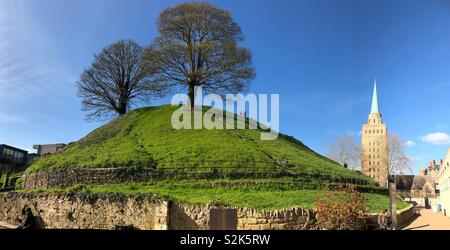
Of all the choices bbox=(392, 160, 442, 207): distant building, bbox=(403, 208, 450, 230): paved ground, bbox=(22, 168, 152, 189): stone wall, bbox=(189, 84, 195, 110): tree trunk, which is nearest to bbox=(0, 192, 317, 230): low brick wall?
bbox=(22, 168, 152, 189): stone wall

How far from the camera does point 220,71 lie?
141 feet

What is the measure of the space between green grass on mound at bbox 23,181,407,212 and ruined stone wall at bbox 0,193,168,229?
86 centimetres

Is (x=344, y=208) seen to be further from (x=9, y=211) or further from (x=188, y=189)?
(x=9, y=211)

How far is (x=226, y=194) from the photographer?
23719mm

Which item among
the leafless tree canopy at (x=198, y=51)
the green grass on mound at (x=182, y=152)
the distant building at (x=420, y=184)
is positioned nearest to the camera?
the green grass on mound at (x=182, y=152)

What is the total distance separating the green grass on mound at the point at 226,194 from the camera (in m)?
21.1

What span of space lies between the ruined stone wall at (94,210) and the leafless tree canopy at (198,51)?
2193cm

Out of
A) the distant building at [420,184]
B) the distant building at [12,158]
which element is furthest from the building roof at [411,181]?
the distant building at [12,158]

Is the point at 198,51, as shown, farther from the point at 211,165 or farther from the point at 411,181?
the point at 411,181

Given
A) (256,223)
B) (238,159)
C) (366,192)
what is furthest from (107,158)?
(366,192)

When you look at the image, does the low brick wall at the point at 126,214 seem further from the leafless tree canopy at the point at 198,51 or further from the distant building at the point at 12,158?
the distant building at the point at 12,158

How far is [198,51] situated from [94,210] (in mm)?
25460

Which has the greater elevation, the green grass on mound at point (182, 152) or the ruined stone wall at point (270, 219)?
the green grass on mound at point (182, 152)

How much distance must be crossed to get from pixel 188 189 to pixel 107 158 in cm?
879
